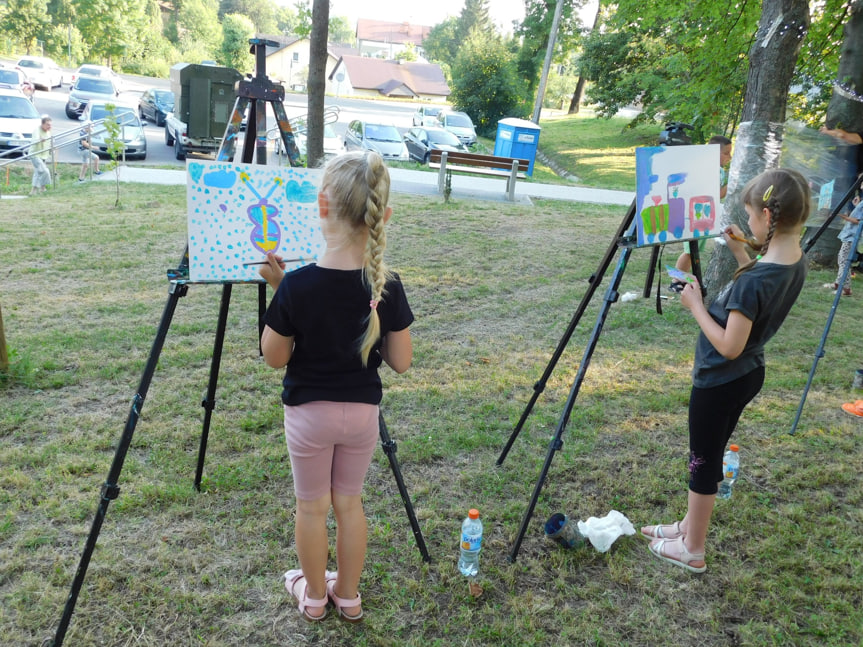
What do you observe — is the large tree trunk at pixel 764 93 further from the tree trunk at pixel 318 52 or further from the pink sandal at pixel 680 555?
the tree trunk at pixel 318 52

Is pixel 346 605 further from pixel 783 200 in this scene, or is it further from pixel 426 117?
pixel 426 117

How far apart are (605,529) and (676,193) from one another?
1.70 metres

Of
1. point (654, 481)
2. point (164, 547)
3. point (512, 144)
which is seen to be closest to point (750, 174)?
point (654, 481)

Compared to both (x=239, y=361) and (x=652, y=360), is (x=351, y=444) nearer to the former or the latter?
(x=239, y=361)

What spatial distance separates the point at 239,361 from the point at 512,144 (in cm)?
1465

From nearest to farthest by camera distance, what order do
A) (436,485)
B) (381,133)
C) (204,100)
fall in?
(436,485), (204,100), (381,133)

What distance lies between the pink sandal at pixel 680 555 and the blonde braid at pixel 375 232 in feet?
6.27

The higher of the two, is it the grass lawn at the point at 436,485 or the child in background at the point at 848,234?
the child in background at the point at 848,234

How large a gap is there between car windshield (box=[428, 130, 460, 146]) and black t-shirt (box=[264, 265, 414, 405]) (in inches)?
698

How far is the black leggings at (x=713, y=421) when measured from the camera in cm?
252

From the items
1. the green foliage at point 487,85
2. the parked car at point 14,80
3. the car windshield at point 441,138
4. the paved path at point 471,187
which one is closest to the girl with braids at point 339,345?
the paved path at point 471,187

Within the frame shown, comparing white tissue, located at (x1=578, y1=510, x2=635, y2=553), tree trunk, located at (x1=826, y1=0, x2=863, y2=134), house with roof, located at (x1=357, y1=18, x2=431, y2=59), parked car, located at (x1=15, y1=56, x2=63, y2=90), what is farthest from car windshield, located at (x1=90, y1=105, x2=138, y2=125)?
house with roof, located at (x1=357, y1=18, x2=431, y2=59)

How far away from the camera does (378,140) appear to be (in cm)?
1756

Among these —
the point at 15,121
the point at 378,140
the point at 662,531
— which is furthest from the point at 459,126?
the point at 662,531
